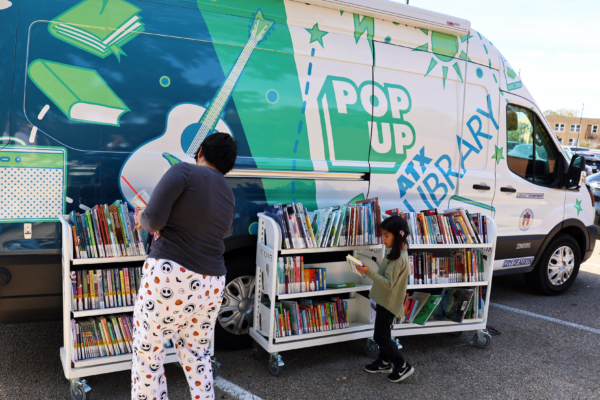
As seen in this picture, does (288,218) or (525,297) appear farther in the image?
(525,297)

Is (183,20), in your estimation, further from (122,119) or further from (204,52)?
(122,119)

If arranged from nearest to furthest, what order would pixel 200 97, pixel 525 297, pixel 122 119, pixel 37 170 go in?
pixel 37 170 < pixel 122 119 < pixel 200 97 < pixel 525 297

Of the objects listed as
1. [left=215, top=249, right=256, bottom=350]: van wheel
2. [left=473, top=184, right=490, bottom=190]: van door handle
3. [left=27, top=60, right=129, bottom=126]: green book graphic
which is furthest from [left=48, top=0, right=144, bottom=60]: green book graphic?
[left=473, top=184, right=490, bottom=190]: van door handle

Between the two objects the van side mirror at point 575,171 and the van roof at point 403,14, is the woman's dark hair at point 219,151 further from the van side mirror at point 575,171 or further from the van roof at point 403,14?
the van side mirror at point 575,171

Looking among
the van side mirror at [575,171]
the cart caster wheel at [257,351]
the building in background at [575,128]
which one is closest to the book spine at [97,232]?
the cart caster wheel at [257,351]

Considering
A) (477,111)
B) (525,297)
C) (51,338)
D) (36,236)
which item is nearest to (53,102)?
(36,236)

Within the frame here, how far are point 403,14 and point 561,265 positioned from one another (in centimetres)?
384

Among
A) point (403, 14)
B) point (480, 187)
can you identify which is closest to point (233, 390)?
point (480, 187)

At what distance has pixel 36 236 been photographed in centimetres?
307

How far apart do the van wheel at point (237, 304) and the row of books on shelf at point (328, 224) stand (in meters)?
0.47

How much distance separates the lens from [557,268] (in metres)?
6.01

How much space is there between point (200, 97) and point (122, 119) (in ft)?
1.90

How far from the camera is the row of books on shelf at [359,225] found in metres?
3.59

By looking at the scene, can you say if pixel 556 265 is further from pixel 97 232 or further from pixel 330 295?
pixel 97 232
